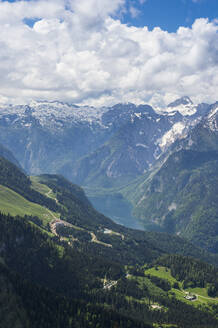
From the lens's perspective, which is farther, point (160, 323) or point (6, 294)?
point (160, 323)

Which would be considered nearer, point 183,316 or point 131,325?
point 131,325

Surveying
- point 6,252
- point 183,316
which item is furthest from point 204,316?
point 6,252

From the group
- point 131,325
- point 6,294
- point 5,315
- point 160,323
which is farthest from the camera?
point 160,323

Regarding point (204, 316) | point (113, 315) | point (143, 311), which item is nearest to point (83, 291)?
point (143, 311)

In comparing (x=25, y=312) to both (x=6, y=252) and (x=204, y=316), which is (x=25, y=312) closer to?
(x=6, y=252)

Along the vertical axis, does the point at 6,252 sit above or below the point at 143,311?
above

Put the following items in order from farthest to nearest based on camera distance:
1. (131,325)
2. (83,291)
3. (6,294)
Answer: (83,291) < (131,325) < (6,294)

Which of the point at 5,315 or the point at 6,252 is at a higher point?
the point at 6,252

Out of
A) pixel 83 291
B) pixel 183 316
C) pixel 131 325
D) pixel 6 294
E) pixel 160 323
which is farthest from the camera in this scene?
pixel 83 291

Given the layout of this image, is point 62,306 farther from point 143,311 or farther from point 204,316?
point 204,316

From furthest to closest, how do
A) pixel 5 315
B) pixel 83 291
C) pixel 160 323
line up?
1. pixel 83 291
2. pixel 160 323
3. pixel 5 315
